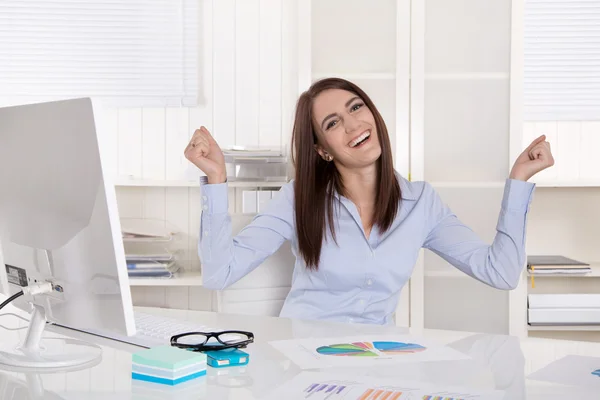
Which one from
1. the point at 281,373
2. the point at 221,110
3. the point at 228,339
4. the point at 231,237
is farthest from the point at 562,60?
the point at 281,373

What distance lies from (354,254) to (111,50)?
5.36 feet

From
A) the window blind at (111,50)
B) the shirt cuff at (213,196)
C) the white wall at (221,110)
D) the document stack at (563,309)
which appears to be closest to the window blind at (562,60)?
the document stack at (563,309)

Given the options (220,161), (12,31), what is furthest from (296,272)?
(12,31)

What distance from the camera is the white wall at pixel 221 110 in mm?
3053

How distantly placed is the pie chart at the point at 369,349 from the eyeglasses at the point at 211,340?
0.16 metres

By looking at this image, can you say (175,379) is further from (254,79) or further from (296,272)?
(254,79)

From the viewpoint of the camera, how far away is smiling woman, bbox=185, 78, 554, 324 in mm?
1996

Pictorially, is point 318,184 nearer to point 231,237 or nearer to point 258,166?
point 231,237

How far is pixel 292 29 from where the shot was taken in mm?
3033

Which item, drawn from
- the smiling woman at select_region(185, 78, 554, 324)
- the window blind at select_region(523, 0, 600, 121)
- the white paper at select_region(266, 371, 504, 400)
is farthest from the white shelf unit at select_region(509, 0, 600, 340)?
the white paper at select_region(266, 371, 504, 400)

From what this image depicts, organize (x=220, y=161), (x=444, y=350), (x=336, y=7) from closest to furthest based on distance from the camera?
(x=444, y=350) → (x=220, y=161) → (x=336, y=7)

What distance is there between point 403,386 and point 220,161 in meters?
0.96

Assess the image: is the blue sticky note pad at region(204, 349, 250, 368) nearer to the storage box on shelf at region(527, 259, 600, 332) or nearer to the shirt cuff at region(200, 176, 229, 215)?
the shirt cuff at region(200, 176, 229, 215)

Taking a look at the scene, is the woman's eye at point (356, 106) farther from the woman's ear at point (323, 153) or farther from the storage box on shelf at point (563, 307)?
the storage box on shelf at point (563, 307)
